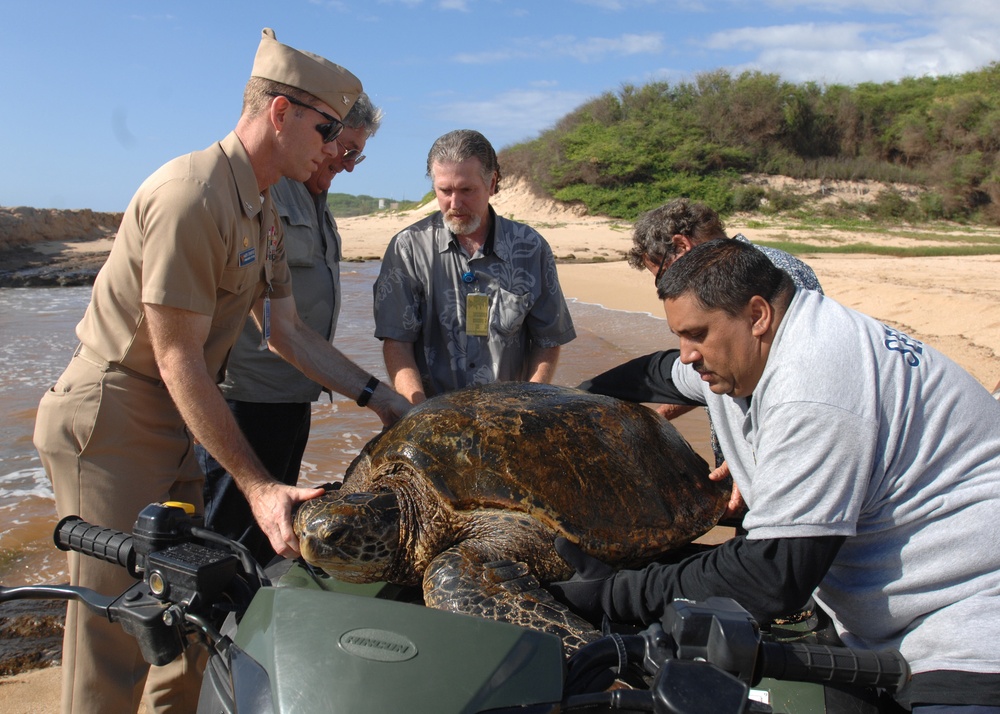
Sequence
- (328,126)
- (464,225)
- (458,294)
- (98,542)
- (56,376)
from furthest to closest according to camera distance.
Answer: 1. (56,376)
2. (458,294)
3. (464,225)
4. (328,126)
5. (98,542)

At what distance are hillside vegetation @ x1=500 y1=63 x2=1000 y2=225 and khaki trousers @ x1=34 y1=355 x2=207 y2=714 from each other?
25.1 m

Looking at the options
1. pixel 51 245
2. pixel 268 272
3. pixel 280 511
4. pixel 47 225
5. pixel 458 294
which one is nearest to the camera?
pixel 280 511

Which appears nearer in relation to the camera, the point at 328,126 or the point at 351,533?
the point at 351,533

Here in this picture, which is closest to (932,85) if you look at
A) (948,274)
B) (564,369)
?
(948,274)

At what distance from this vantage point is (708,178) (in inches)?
1107

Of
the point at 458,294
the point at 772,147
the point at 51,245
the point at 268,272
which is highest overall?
the point at 772,147

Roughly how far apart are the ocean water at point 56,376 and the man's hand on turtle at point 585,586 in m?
3.25

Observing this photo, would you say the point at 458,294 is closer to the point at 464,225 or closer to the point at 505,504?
the point at 464,225

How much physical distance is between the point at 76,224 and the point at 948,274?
23965mm

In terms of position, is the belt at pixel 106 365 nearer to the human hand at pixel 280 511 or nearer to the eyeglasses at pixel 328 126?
the human hand at pixel 280 511

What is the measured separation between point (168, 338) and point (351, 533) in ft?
2.47

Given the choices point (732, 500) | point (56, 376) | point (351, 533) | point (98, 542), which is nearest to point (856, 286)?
point (732, 500)

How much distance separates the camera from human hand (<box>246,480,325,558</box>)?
1.88 metres

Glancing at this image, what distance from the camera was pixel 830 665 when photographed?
1064 mm
